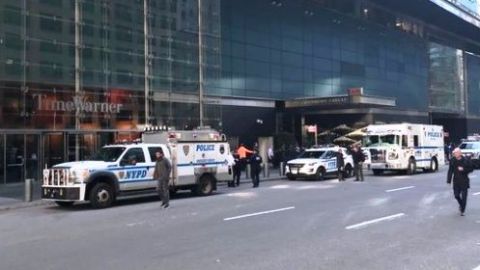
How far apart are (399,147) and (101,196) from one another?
17.8 m

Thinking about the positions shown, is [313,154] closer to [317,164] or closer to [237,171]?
[317,164]

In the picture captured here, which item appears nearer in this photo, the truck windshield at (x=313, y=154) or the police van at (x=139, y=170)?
the police van at (x=139, y=170)

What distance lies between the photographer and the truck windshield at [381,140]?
3053cm

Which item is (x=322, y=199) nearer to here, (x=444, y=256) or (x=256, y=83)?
(x=444, y=256)

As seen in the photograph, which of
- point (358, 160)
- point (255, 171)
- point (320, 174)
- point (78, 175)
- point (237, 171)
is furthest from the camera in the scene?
point (320, 174)

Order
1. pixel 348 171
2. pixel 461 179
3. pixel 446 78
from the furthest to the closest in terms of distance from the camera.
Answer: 1. pixel 446 78
2. pixel 348 171
3. pixel 461 179

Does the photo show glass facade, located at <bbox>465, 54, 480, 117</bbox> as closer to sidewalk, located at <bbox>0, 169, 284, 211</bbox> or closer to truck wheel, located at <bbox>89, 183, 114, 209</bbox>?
sidewalk, located at <bbox>0, 169, 284, 211</bbox>

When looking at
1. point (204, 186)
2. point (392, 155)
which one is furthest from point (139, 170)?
point (392, 155)

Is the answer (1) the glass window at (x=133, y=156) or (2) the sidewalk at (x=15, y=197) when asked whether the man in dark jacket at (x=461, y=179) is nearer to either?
(1) the glass window at (x=133, y=156)

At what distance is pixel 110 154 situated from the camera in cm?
1828

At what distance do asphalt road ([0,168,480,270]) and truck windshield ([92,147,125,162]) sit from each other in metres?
1.48

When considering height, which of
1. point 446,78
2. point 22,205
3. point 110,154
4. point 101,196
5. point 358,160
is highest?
point 446,78

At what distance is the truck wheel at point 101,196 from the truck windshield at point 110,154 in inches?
38.4

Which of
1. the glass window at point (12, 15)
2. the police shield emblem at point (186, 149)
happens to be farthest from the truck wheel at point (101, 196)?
the glass window at point (12, 15)
